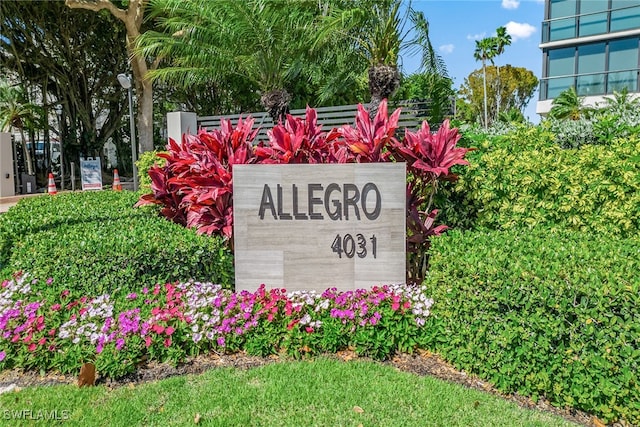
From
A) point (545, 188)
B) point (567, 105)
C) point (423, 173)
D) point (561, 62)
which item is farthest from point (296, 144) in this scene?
point (561, 62)

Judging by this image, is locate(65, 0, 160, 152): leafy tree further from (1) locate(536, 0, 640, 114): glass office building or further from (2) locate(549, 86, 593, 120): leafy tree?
(1) locate(536, 0, 640, 114): glass office building

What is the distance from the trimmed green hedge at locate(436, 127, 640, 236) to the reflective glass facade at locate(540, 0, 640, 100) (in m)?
21.8

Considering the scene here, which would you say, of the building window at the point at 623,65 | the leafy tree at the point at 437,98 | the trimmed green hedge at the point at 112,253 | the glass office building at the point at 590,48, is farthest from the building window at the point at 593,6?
the trimmed green hedge at the point at 112,253

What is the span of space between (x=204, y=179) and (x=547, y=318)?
10.4 feet

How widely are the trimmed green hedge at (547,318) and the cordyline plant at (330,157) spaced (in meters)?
0.82

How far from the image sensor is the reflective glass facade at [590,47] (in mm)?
22250

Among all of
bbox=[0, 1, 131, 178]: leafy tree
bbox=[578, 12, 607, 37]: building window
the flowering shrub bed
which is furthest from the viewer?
bbox=[578, 12, 607, 37]: building window

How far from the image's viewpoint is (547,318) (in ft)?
9.32

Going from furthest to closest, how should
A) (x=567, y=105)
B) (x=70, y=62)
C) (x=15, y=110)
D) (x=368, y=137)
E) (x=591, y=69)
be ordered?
(x=591, y=69)
(x=70, y=62)
(x=567, y=105)
(x=15, y=110)
(x=368, y=137)

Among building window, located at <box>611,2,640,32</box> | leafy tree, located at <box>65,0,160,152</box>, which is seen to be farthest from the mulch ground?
A: building window, located at <box>611,2,640,32</box>

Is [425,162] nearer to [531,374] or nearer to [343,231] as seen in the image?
[343,231]

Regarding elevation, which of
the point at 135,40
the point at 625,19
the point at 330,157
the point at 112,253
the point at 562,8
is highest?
the point at 562,8

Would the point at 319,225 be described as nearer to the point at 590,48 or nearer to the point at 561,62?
the point at 590,48

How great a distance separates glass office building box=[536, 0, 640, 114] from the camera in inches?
876
